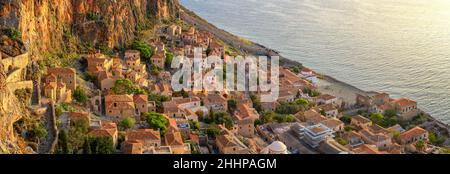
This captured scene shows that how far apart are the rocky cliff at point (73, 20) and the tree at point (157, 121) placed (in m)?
4.68

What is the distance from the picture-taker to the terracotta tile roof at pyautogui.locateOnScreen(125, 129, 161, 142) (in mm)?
17956

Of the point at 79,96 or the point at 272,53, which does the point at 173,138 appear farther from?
the point at 272,53

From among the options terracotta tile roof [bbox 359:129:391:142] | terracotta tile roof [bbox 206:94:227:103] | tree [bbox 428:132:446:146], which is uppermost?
terracotta tile roof [bbox 206:94:227:103]

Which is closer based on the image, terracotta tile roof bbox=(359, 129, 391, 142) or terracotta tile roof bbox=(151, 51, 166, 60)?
terracotta tile roof bbox=(359, 129, 391, 142)

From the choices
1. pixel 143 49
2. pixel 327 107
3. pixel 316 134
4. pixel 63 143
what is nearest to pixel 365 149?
pixel 316 134

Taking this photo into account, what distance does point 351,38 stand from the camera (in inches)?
1683

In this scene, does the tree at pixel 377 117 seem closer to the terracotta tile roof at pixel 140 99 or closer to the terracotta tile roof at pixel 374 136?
the terracotta tile roof at pixel 374 136

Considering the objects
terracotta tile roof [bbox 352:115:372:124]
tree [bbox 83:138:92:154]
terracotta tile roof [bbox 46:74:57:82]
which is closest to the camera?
tree [bbox 83:138:92:154]

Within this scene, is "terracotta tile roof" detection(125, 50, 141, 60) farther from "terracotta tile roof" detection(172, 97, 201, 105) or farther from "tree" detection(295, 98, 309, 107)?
"tree" detection(295, 98, 309, 107)

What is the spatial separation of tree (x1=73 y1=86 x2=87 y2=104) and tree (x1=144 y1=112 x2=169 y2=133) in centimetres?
219

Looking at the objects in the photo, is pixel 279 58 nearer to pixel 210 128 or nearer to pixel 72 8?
pixel 72 8

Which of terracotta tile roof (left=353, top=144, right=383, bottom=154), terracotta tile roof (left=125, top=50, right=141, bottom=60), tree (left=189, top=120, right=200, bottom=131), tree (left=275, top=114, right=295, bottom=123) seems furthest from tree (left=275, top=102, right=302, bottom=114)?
terracotta tile roof (left=125, top=50, right=141, bottom=60)

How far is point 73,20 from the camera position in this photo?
27359mm

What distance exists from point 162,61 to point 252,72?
15.1ft
